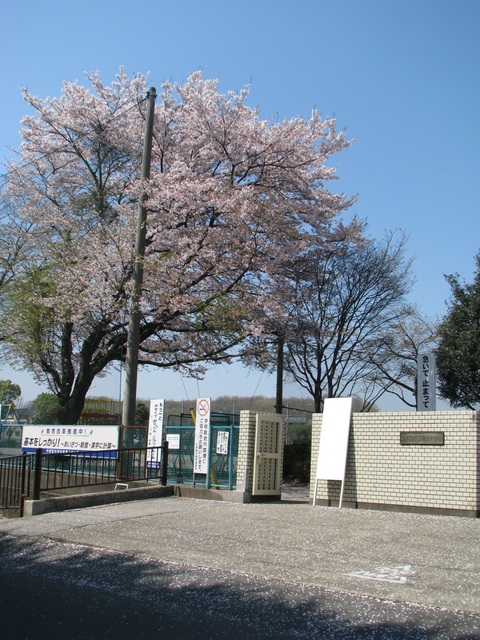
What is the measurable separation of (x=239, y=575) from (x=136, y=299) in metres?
12.6

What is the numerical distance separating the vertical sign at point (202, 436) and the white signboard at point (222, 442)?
25 centimetres

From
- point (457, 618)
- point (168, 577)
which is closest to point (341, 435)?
point (168, 577)

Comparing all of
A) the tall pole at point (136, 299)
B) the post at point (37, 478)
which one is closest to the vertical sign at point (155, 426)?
the tall pole at point (136, 299)

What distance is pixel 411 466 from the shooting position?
12445mm

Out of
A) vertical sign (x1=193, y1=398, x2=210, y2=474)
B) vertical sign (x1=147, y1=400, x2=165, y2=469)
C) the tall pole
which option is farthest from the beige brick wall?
the tall pole

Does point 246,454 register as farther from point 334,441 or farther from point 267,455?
point 334,441

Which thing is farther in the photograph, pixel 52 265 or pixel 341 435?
pixel 52 265

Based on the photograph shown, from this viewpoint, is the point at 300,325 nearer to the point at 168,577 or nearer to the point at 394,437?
the point at 394,437

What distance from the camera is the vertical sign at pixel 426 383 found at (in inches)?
623

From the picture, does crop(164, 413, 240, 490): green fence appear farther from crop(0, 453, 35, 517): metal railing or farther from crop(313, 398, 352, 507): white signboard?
crop(0, 453, 35, 517): metal railing

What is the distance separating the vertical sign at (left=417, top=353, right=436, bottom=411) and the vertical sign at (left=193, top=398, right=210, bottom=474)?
522 centimetres

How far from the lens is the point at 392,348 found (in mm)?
26938

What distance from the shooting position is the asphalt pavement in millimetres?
5984

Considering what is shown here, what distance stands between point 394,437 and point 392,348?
47.9 ft
